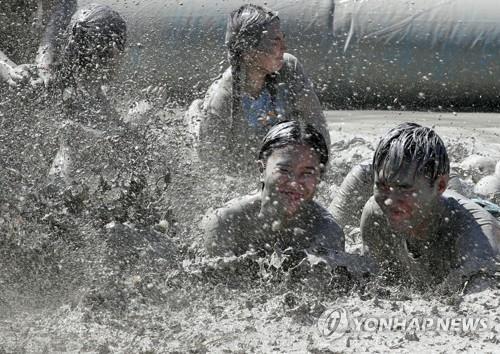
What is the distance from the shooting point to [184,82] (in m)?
7.65

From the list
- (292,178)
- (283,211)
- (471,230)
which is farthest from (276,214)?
(471,230)

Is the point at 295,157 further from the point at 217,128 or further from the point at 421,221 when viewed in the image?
the point at 217,128

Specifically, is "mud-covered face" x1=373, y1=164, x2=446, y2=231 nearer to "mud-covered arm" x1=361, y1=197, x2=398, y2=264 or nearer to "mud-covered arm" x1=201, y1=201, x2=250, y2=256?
"mud-covered arm" x1=361, y1=197, x2=398, y2=264

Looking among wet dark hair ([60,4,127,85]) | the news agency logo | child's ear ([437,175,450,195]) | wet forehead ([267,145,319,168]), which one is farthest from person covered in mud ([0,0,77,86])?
the news agency logo

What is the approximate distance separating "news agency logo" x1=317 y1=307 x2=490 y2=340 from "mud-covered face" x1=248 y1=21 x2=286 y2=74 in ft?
6.69

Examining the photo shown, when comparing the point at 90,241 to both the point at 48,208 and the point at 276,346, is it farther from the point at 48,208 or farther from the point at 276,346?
the point at 276,346

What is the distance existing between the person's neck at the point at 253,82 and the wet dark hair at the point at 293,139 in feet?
4.09

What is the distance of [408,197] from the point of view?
3.64 meters

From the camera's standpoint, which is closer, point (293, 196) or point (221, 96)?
point (293, 196)

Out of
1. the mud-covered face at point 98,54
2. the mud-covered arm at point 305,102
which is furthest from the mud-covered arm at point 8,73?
the mud-covered arm at point 305,102

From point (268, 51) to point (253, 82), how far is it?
193 millimetres

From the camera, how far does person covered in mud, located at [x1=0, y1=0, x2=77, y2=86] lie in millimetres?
5426

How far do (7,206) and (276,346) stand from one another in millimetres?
1658

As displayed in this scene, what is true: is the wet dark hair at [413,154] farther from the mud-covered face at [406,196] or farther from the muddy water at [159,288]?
the muddy water at [159,288]
